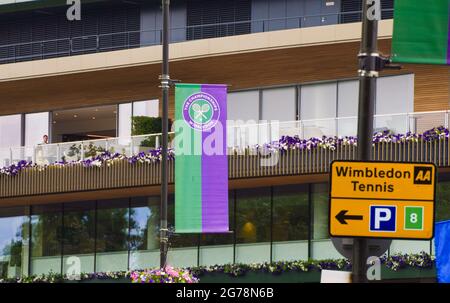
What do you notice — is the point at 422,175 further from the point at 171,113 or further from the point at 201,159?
the point at 171,113

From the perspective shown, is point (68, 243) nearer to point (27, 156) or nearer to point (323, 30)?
point (27, 156)

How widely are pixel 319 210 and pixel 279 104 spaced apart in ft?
15.7

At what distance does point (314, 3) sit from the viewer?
4838cm

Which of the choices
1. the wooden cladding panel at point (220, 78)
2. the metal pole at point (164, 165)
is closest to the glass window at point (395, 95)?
the wooden cladding panel at point (220, 78)

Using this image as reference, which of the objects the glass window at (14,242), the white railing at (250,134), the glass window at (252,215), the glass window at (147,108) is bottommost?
the glass window at (14,242)

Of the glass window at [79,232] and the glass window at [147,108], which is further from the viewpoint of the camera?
the glass window at [147,108]

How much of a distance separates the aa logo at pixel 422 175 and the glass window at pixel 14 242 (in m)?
37.8

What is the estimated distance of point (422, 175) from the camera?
16141mm

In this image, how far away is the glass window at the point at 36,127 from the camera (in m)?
54.6

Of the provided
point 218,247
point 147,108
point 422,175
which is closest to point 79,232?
point 147,108

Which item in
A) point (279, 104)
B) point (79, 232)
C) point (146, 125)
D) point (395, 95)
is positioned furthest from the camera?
point (79, 232)

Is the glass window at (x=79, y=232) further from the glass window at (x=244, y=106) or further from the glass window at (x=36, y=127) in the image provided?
the glass window at (x=244, y=106)

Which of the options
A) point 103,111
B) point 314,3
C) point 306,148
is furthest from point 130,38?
point 306,148

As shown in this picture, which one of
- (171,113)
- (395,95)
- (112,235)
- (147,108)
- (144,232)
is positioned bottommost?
(112,235)
